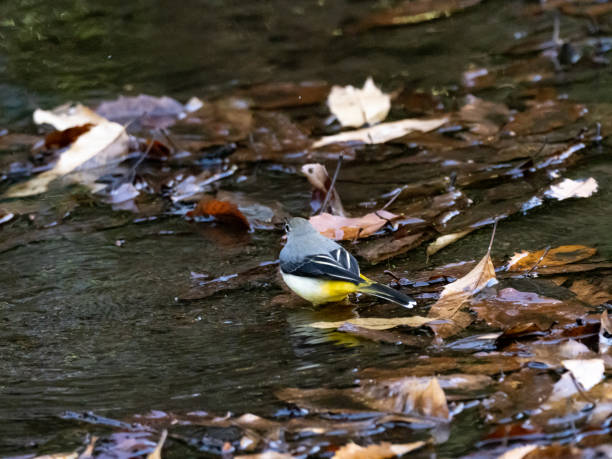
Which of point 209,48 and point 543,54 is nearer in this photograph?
point 543,54

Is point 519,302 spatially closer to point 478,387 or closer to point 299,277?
point 478,387

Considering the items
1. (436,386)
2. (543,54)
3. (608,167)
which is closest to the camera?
(436,386)

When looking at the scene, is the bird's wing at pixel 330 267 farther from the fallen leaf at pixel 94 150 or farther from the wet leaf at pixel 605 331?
the fallen leaf at pixel 94 150

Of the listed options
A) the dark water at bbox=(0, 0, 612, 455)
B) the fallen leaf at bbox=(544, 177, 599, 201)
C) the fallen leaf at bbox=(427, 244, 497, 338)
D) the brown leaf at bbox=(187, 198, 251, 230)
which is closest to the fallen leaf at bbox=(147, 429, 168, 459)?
the dark water at bbox=(0, 0, 612, 455)

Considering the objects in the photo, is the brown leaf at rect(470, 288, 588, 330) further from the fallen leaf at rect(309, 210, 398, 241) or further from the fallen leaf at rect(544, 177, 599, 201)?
the fallen leaf at rect(544, 177, 599, 201)

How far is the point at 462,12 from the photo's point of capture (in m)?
8.73

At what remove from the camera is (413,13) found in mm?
8844

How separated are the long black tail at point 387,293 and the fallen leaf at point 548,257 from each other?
0.57 m

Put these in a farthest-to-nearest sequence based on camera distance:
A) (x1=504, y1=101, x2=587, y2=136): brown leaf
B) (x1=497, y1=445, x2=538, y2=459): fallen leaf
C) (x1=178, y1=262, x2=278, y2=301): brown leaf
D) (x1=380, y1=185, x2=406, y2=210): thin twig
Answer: (x1=504, y1=101, x2=587, y2=136): brown leaf, (x1=380, y1=185, x2=406, y2=210): thin twig, (x1=178, y1=262, x2=278, y2=301): brown leaf, (x1=497, y1=445, x2=538, y2=459): fallen leaf

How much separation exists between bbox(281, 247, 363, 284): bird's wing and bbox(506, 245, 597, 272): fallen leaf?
2.38ft

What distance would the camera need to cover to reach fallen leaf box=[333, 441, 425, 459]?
2318 mm

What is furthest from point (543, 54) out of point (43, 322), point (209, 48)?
point (43, 322)

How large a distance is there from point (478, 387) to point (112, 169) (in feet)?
12.3

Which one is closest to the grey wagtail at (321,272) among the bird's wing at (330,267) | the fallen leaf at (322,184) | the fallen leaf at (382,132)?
the bird's wing at (330,267)
